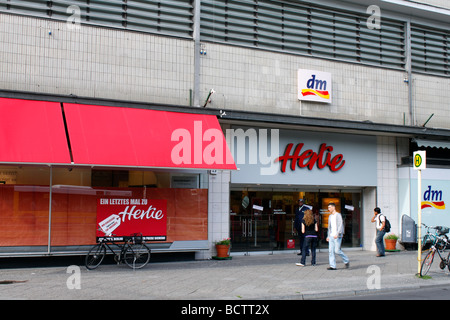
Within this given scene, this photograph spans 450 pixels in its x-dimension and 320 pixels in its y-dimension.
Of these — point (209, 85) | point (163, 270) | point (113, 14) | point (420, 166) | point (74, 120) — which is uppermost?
point (113, 14)

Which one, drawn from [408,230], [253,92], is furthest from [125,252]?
[408,230]

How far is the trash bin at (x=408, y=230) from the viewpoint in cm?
1803

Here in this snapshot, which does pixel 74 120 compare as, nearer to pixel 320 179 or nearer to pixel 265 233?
pixel 265 233

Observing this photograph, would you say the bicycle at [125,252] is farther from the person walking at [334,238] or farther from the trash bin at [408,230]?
the trash bin at [408,230]

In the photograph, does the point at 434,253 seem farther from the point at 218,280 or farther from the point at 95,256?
the point at 95,256

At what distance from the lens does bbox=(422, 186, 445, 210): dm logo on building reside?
18812mm

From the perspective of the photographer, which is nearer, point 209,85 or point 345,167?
point 209,85

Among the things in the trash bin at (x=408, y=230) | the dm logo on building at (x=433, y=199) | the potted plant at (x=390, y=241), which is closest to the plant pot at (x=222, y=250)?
the potted plant at (x=390, y=241)

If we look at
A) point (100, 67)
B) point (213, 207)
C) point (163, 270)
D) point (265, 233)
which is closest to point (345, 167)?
point (265, 233)

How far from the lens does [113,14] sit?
49.1 feet

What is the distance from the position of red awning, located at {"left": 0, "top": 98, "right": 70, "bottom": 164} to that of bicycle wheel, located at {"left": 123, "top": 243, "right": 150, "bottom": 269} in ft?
10.4

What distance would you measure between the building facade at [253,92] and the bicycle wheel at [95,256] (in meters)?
0.60

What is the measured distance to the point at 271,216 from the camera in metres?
17.1

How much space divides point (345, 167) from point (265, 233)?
398cm
